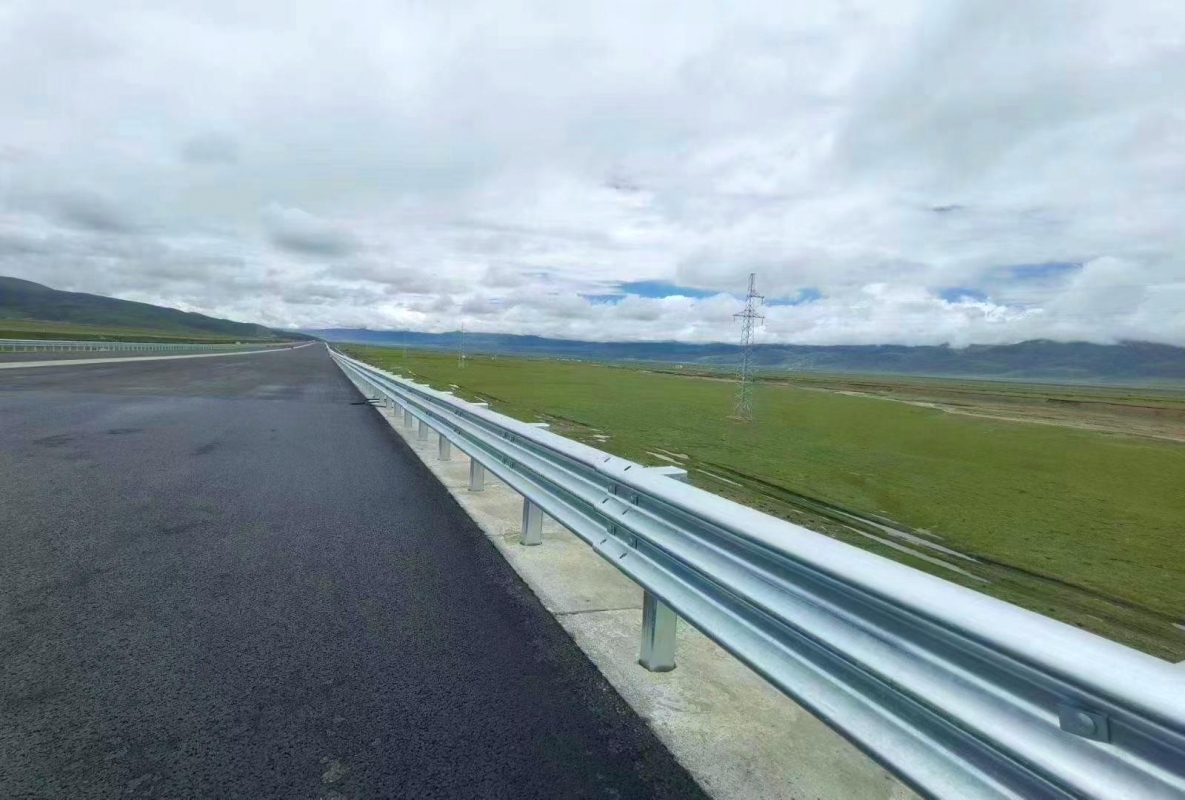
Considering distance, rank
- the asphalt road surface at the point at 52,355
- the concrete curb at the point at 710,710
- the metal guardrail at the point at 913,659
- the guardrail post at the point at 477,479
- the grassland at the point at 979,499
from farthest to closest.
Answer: the asphalt road surface at the point at 52,355 → the guardrail post at the point at 477,479 → the grassland at the point at 979,499 → the concrete curb at the point at 710,710 → the metal guardrail at the point at 913,659

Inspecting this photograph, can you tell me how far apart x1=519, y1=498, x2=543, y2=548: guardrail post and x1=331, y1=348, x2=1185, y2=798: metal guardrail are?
184cm

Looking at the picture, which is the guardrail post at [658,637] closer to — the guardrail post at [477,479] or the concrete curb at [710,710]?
the concrete curb at [710,710]

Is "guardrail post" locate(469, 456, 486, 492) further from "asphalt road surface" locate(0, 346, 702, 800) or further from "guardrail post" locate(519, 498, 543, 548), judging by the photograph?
"guardrail post" locate(519, 498, 543, 548)

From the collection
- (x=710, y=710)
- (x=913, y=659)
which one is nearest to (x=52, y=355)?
(x=710, y=710)

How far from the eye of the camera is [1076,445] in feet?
79.1

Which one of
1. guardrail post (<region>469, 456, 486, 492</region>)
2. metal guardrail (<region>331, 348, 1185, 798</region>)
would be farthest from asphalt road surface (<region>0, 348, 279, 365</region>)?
metal guardrail (<region>331, 348, 1185, 798</region>)

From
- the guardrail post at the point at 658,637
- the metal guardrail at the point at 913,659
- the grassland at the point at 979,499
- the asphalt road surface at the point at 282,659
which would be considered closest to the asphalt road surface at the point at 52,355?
the grassland at the point at 979,499

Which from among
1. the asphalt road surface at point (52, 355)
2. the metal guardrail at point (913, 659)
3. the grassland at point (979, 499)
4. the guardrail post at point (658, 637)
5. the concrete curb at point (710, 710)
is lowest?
the grassland at point (979, 499)

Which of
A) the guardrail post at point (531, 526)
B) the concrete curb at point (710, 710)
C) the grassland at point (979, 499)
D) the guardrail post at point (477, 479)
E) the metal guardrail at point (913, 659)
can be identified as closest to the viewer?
the metal guardrail at point (913, 659)

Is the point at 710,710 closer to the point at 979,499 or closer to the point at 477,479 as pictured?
the point at 477,479

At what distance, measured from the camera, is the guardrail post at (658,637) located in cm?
324

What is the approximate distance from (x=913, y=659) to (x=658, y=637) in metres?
1.55

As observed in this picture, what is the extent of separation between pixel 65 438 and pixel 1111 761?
11809mm

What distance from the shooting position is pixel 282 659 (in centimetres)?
322
